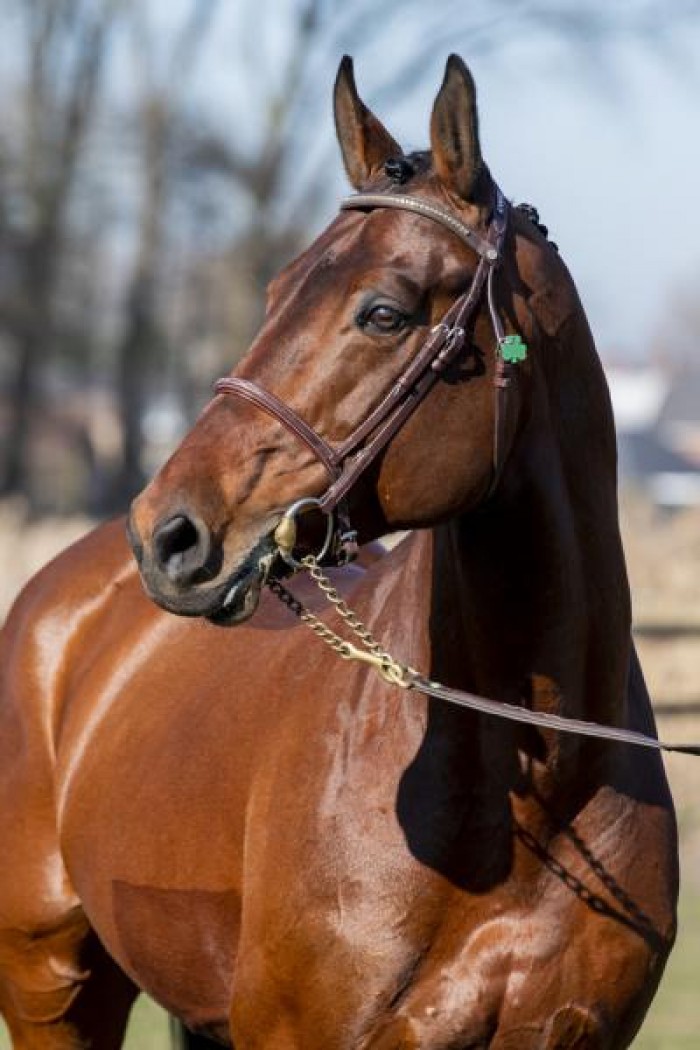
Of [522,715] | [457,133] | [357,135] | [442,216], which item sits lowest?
[522,715]

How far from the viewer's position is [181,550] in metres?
2.99

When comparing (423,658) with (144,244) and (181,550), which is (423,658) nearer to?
(181,550)

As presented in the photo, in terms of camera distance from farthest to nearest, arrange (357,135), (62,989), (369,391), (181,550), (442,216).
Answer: (62,989)
(357,135)
(442,216)
(369,391)
(181,550)

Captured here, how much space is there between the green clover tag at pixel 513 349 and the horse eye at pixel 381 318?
0.20 meters

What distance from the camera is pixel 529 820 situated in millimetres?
3424

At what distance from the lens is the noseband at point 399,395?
10.1 ft

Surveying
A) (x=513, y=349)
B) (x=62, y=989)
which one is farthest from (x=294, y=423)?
(x=62, y=989)

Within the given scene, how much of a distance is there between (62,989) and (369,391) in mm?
2428

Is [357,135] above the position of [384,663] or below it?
above

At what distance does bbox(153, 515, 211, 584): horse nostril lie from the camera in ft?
9.72

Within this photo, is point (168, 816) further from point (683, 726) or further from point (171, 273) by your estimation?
point (171, 273)

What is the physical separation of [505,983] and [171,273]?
31.7 m

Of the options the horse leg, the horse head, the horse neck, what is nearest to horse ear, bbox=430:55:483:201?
the horse head

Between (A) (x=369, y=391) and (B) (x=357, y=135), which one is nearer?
(A) (x=369, y=391)
